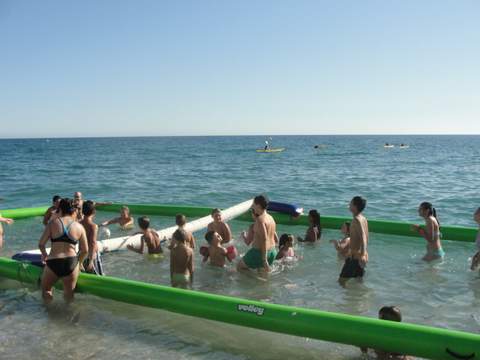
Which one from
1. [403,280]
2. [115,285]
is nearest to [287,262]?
[403,280]

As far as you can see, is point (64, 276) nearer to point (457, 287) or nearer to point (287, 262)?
point (287, 262)

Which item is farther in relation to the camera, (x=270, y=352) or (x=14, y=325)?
(x=14, y=325)

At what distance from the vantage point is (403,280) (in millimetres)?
6906

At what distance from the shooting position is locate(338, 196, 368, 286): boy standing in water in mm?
5891

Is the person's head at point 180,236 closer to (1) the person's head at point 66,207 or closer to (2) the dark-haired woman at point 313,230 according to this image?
(1) the person's head at point 66,207

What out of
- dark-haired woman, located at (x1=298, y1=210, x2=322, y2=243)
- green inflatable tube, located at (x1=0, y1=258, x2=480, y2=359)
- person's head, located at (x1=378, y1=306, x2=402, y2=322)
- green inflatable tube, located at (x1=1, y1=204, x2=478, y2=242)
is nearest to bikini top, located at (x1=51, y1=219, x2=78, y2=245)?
green inflatable tube, located at (x1=0, y1=258, x2=480, y2=359)

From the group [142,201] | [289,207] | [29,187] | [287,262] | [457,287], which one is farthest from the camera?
[29,187]

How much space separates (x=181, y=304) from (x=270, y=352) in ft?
3.83

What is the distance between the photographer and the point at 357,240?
5945mm

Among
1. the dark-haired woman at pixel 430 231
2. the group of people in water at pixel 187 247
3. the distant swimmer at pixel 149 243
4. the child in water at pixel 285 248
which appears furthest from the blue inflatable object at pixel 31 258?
the dark-haired woman at pixel 430 231

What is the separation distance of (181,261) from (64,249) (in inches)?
65.0

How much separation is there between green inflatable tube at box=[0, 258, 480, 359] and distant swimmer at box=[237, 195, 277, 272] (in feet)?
5.19

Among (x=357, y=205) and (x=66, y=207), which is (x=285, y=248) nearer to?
(x=357, y=205)

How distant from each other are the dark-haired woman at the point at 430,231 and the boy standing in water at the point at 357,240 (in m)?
1.75
